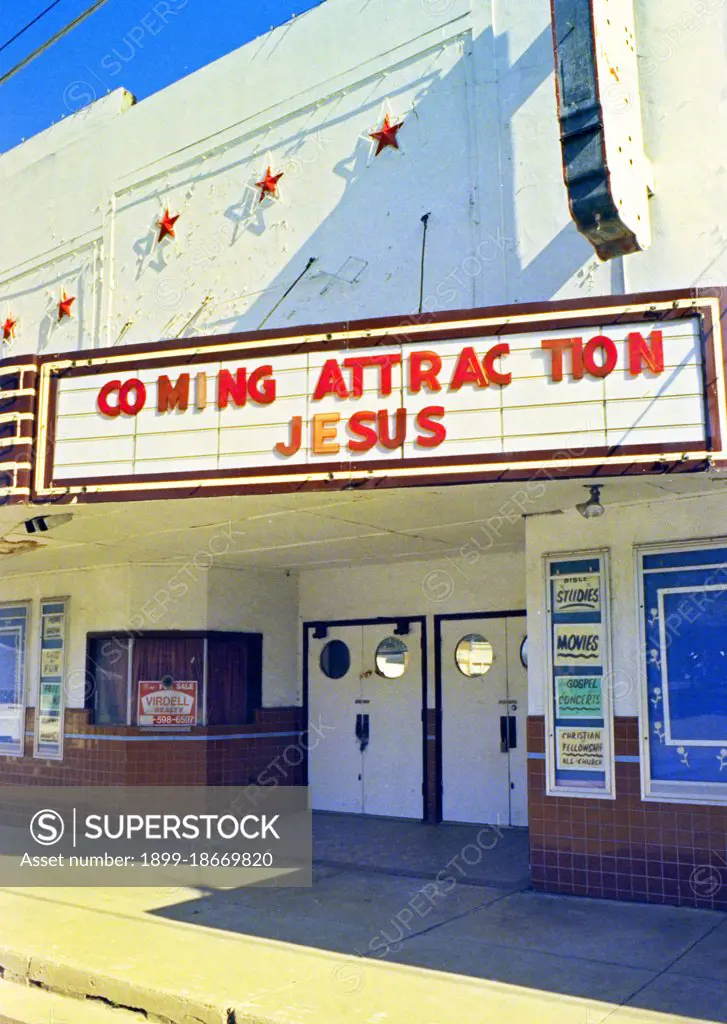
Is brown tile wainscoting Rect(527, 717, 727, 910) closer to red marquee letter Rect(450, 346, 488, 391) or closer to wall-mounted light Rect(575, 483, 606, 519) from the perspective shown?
wall-mounted light Rect(575, 483, 606, 519)

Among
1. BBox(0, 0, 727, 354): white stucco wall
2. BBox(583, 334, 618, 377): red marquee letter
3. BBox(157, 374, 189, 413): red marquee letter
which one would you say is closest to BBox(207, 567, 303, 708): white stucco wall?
BBox(0, 0, 727, 354): white stucco wall

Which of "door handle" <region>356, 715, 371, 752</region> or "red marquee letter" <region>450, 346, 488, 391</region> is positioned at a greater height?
"red marquee letter" <region>450, 346, 488, 391</region>

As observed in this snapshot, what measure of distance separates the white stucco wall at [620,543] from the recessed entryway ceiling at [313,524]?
164mm

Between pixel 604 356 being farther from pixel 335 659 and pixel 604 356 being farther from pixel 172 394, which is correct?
pixel 335 659

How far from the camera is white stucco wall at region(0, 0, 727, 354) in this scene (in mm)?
8867

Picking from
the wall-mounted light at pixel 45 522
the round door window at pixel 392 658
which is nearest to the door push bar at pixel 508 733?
the round door window at pixel 392 658

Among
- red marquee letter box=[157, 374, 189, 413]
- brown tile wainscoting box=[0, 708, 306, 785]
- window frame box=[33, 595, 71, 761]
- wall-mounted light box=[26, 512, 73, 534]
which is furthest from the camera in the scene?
window frame box=[33, 595, 71, 761]

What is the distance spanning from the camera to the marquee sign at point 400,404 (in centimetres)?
734

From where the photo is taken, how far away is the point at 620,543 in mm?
9062

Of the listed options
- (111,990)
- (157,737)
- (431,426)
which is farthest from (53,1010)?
(157,737)

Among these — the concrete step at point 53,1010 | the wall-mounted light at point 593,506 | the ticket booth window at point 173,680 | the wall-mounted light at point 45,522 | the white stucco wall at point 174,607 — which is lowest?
the concrete step at point 53,1010

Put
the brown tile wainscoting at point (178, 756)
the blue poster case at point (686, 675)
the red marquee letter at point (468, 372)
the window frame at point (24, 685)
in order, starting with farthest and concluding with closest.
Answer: the window frame at point (24, 685) < the brown tile wainscoting at point (178, 756) < the blue poster case at point (686, 675) < the red marquee letter at point (468, 372)

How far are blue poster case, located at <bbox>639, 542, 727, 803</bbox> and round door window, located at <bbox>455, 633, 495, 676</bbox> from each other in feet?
12.2

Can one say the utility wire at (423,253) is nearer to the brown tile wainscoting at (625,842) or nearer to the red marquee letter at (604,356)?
the red marquee letter at (604,356)
